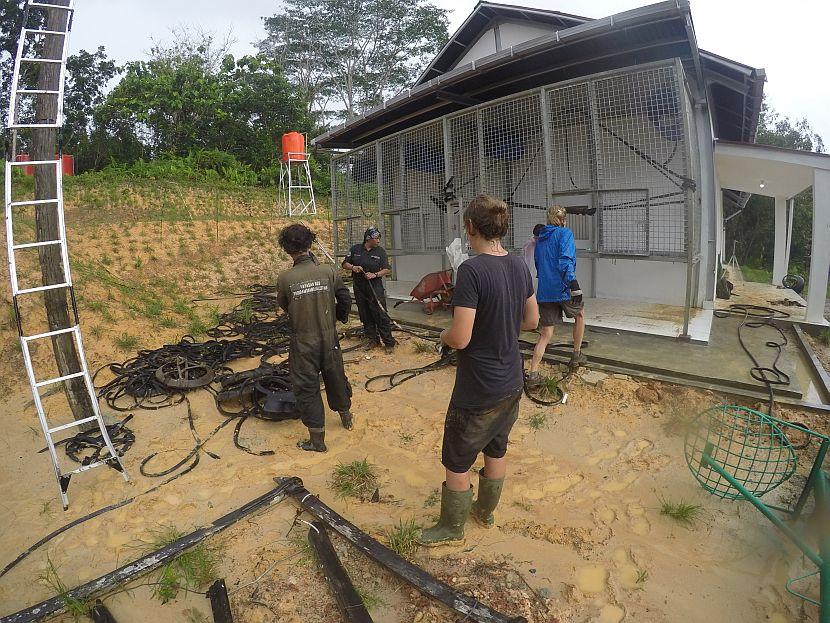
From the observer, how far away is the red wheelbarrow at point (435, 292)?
7645mm

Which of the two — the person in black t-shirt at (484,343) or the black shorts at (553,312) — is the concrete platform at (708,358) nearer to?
the black shorts at (553,312)

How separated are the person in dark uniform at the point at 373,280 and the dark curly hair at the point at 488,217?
403cm

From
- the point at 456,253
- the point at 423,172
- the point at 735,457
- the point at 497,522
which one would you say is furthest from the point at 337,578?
the point at 423,172

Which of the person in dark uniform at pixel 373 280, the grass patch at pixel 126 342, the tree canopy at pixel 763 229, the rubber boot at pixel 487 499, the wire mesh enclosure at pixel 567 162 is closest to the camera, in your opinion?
the rubber boot at pixel 487 499

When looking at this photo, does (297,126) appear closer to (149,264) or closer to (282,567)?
(149,264)

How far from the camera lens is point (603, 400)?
4.49m

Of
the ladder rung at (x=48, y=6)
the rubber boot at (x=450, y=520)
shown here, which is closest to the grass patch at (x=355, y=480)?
the rubber boot at (x=450, y=520)

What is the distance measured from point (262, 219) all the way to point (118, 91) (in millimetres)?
11076

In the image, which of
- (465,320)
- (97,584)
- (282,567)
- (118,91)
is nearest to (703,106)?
(465,320)

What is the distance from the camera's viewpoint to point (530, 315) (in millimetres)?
2600

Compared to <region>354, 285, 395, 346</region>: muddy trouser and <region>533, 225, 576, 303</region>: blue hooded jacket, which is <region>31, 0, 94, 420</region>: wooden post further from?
<region>533, 225, 576, 303</region>: blue hooded jacket

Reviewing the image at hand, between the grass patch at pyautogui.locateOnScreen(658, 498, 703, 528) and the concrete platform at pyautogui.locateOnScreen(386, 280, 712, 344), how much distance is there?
302 cm

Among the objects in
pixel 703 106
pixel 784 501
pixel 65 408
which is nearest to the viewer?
pixel 784 501

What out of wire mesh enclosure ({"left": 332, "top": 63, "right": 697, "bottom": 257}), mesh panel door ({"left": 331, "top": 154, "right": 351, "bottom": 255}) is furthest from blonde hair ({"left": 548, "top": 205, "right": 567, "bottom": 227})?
mesh panel door ({"left": 331, "top": 154, "right": 351, "bottom": 255})
